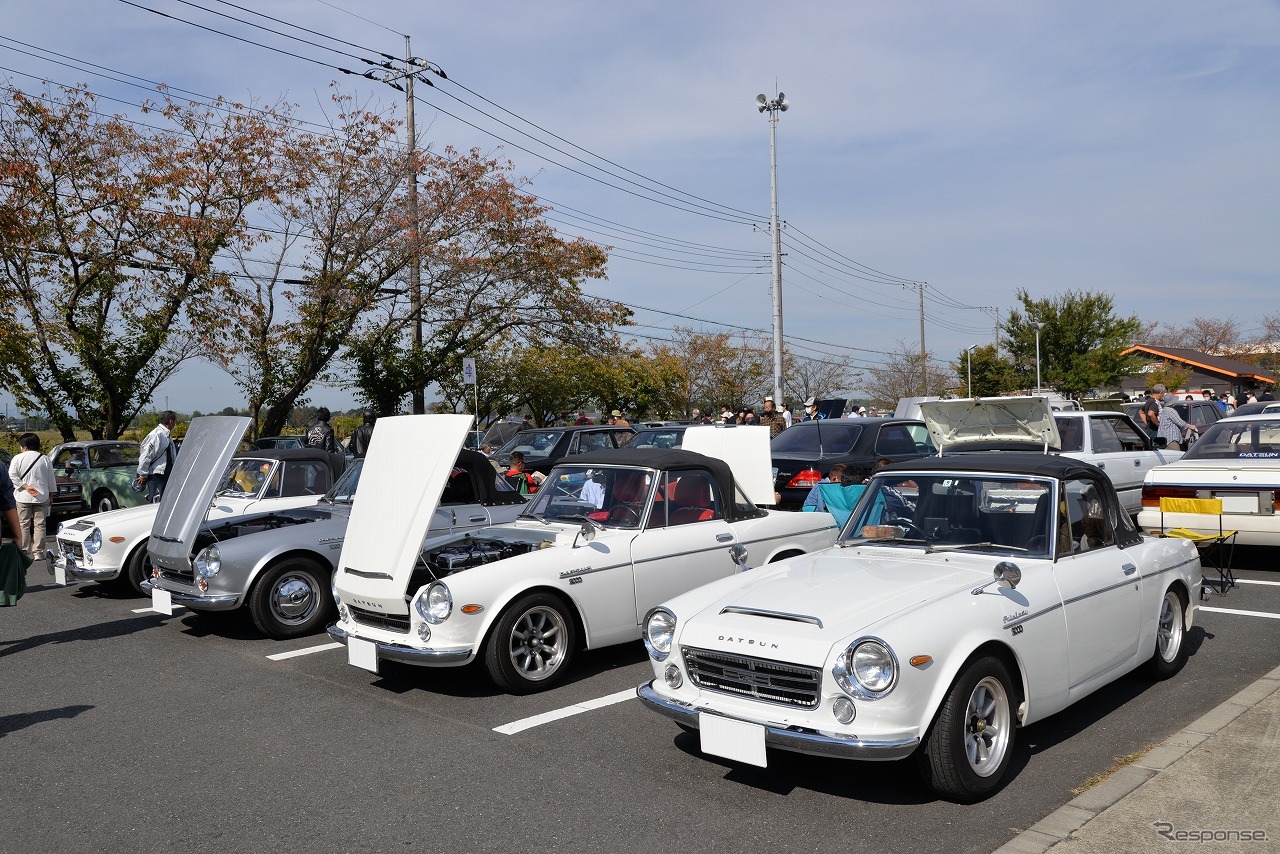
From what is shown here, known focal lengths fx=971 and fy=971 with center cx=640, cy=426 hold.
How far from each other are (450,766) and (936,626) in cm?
254

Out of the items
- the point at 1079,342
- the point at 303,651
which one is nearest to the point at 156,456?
the point at 303,651

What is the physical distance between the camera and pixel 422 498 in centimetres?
638

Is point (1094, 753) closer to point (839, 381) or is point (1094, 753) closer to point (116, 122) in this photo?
point (116, 122)

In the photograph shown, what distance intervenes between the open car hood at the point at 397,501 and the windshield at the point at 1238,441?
780cm

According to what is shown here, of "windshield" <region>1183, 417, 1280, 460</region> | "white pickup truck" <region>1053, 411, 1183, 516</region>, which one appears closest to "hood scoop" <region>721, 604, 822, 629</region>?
"windshield" <region>1183, 417, 1280, 460</region>

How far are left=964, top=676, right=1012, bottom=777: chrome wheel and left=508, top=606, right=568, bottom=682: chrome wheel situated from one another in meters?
2.86

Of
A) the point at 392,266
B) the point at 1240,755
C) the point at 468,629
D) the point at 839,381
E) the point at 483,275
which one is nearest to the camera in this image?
the point at 1240,755

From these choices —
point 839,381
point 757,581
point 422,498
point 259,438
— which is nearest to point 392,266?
point 259,438

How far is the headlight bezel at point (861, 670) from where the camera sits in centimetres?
405

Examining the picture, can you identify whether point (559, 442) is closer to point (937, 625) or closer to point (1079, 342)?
point (937, 625)

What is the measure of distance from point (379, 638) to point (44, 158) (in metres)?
17.4

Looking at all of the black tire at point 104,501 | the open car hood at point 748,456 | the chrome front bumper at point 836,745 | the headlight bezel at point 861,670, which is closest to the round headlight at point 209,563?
the open car hood at point 748,456

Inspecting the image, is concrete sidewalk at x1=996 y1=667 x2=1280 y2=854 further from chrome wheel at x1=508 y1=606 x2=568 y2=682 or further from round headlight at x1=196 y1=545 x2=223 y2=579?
round headlight at x1=196 y1=545 x2=223 y2=579

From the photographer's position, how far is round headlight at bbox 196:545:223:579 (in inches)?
309
